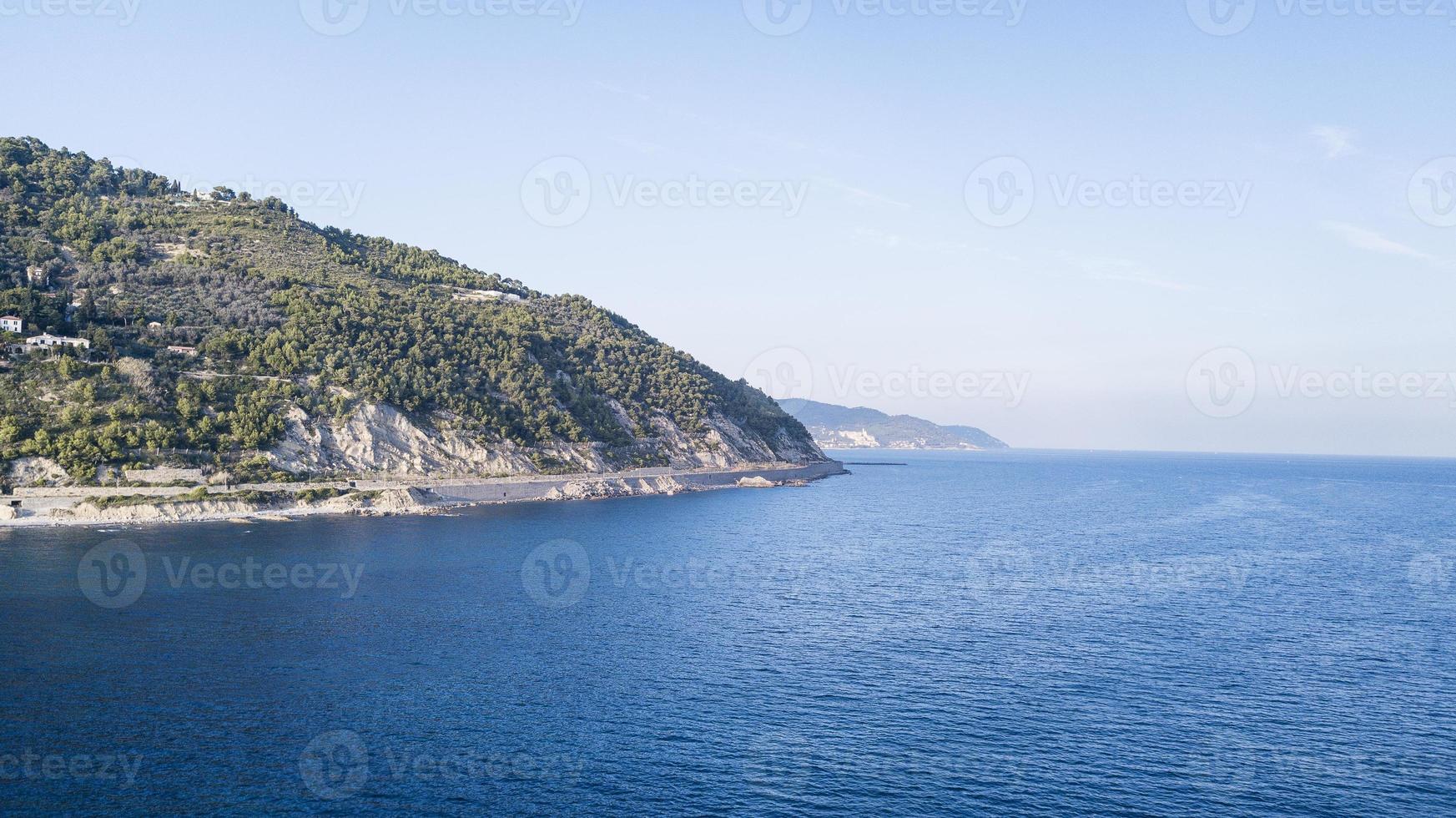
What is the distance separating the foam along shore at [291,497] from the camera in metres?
76.4

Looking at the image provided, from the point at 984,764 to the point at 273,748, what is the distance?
23844 mm

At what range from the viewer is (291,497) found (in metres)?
88.6

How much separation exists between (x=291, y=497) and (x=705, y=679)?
68.0 metres

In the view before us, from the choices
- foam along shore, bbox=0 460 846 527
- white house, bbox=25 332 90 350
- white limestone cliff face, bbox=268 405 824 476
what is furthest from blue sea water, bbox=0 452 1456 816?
white house, bbox=25 332 90 350

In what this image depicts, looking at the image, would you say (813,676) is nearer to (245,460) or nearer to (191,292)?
(245,460)

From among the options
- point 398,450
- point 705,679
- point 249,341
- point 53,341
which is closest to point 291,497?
point 398,450

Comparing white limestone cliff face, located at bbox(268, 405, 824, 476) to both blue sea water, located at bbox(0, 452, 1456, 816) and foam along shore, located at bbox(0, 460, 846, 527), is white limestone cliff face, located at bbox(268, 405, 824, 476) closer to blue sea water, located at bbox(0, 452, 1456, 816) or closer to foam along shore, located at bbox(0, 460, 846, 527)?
foam along shore, located at bbox(0, 460, 846, 527)

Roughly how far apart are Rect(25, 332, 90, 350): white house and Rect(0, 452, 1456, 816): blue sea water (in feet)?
116

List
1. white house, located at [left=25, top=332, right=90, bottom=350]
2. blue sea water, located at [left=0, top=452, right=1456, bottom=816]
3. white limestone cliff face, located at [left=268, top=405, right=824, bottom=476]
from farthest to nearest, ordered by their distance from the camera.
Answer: white limestone cliff face, located at [left=268, top=405, right=824, bottom=476]
white house, located at [left=25, top=332, right=90, bottom=350]
blue sea water, located at [left=0, top=452, right=1456, bottom=816]

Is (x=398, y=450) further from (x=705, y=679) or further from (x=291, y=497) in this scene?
(x=705, y=679)

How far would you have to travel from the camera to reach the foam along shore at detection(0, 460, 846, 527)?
251ft

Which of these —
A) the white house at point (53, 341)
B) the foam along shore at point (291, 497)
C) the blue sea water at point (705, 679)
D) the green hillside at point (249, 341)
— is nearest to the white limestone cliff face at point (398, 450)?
the green hillside at point (249, 341)

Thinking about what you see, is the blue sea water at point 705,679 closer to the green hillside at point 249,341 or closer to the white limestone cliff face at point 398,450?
the green hillside at point 249,341

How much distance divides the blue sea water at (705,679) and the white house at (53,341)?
1386 inches
